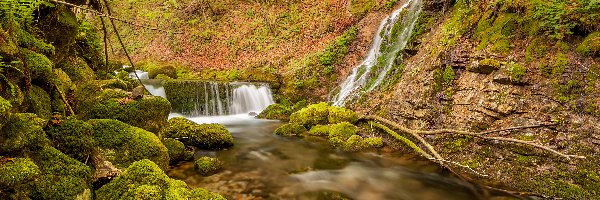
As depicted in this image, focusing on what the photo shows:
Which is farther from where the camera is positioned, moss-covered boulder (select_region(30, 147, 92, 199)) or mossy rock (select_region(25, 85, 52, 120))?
mossy rock (select_region(25, 85, 52, 120))

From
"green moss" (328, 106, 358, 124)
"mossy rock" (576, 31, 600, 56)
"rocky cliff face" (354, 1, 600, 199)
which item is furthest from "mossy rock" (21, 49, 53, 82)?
"mossy rock" (576, 31, 600, 56)

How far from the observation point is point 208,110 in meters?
15.0

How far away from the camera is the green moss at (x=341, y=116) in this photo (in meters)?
9.84

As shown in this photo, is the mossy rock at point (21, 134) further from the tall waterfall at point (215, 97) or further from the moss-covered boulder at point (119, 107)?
the tall waterfall at point (215, 97)

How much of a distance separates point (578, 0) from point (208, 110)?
491 inches

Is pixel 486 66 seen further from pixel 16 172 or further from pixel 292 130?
pixel 16 172

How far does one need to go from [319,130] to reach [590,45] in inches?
236

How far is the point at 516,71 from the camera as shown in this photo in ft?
22.4

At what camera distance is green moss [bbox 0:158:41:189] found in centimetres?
265

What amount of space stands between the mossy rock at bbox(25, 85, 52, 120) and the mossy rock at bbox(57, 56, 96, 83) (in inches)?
85.4

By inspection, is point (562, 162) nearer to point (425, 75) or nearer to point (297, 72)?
point (425, 75)

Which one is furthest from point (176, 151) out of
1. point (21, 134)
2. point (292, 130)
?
point (21, 134)

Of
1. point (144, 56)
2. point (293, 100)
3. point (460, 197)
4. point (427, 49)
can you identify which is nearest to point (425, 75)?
point (427, 49)

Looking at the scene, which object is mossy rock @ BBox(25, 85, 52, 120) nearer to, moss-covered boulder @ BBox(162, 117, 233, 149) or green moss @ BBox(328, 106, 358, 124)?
moss-covered boulder @ BBox(162, 117, 233, 149)
